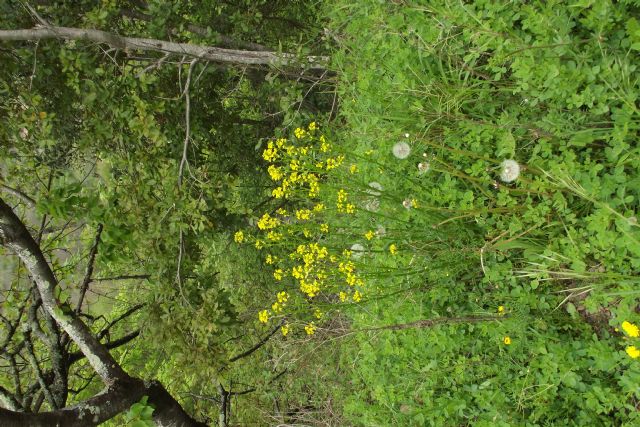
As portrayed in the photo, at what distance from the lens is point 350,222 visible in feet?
13.0

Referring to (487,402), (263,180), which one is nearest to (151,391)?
(487,402)

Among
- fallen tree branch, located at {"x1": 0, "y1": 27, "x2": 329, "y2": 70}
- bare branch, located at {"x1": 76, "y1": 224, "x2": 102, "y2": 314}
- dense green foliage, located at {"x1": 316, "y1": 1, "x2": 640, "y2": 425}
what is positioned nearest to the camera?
dense green foliage, located at {"x1": 316, "y1": 1, "x2": 640, "y2": 425}

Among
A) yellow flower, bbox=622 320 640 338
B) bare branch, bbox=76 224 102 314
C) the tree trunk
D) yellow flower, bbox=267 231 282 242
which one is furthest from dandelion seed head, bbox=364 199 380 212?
bare branch, bbox=76 224 102 314

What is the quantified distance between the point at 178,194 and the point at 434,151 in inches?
83.5

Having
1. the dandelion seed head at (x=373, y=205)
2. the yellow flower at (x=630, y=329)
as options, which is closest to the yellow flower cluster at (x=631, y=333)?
the yellow flower at (x=630, y=329)

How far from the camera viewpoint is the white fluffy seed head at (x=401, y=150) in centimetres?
→ 314

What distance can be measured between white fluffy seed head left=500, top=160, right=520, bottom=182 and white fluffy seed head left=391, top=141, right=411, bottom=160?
687mm

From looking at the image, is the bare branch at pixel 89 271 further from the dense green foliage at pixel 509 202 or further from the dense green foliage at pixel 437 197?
the dense green foliage at pixel 509 202

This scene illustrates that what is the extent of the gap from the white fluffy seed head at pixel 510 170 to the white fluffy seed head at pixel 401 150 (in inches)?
27.0

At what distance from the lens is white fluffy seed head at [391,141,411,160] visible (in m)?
3.14

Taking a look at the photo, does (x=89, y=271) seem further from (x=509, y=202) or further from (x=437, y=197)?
(x=509, y=202)

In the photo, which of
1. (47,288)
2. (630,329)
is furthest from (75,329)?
(630,329)

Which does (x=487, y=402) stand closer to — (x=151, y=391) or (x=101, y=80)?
(x=151, y=391)

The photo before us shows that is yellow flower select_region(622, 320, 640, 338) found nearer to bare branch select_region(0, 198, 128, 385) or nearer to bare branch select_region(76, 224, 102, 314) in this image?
bare branch select_region(0, 198, 128, 385)
